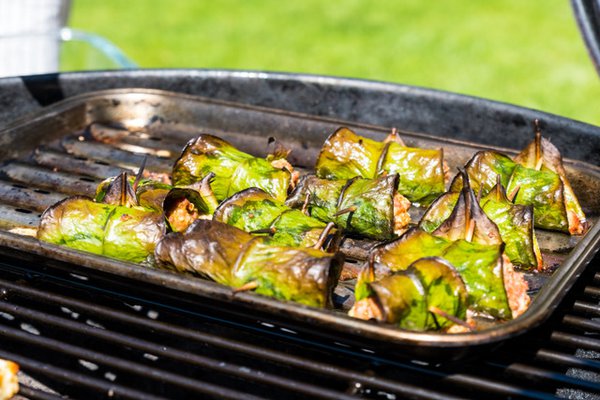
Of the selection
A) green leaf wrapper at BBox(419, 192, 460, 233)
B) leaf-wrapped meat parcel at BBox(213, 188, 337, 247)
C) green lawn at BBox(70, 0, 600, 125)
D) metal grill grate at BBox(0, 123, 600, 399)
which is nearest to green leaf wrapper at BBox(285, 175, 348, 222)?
leaf-wrapped meat parcel at BBox(213, 188, 337, 247)

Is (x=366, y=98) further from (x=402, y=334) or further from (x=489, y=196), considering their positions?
(x=402, y=334)

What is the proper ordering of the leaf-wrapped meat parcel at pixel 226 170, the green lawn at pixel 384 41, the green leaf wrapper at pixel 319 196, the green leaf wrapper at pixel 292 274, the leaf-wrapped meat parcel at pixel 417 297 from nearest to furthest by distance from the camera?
the leaf-wrapped meat parcel at pixel 417 297 < the green leaf wrapper at pixel 292 274 < the green leaf wrapper at pixel 319 196 < the leaf-wrapped meat parcel at pixel 226 170 < the green lawn at pixel 384 41

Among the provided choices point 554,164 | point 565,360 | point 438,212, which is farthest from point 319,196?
point 565,360

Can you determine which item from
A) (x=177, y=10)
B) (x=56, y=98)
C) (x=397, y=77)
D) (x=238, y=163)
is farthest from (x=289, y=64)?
(x=238, y=163)

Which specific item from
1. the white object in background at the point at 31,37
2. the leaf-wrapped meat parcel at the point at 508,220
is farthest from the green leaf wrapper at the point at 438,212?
the white object in background at the point at 31,37

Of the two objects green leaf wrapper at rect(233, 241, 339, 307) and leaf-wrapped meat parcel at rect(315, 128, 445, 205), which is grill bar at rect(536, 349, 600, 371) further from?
leaf-wrapped meat parcel at rect(315, 128, 445, 205)

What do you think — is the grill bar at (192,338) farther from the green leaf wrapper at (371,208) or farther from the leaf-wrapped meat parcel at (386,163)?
the leaf-wrapped meat parcel at (386,163)
